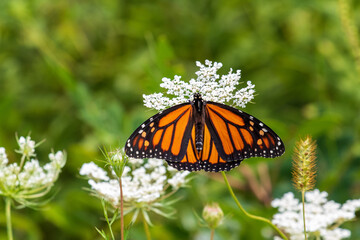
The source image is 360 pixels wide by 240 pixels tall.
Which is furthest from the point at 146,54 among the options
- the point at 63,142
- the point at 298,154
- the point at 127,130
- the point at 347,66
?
the point at 298,154

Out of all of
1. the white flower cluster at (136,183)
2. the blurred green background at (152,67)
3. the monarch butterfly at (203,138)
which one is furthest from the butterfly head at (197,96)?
the blurred green background at (152,67)

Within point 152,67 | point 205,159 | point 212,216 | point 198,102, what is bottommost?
point 212,216

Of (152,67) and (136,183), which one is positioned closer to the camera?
(136,183)

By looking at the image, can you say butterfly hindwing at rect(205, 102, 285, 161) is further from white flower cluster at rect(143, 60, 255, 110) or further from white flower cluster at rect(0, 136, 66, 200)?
white flower cluster at rect(0, 136, 66, 200)

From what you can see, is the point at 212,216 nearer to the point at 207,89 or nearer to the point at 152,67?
the point at 207,89

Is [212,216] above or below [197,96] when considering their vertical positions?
below

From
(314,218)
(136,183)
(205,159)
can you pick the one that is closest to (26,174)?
(136,183)

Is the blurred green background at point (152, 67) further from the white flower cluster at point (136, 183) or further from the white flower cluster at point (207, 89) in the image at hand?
the white flower cluster at point (207, 89)
